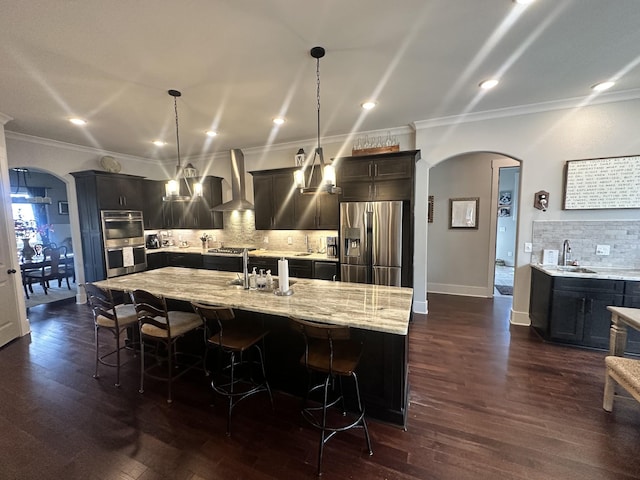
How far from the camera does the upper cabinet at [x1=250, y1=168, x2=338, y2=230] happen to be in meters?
4.58

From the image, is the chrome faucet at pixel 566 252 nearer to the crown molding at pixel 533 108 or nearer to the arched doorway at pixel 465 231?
the arched doorway at pixel 465 231

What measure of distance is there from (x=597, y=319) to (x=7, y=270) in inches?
287

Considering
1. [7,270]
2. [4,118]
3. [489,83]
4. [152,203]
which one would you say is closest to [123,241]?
[152,203]

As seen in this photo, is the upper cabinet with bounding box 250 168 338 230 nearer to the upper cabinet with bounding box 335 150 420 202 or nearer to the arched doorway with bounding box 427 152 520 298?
the upper cabinet with bounding box 335 150 420 202

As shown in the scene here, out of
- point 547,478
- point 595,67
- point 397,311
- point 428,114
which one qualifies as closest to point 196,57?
point 397,311

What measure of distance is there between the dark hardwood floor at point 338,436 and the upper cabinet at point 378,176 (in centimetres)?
221

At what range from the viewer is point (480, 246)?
5219 mm

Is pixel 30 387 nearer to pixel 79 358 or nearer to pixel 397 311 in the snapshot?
pixel 79 358

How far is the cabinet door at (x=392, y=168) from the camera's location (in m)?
3.79

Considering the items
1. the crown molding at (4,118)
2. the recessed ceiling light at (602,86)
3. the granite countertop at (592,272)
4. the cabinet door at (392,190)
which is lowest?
the granite countertop at (592,272)

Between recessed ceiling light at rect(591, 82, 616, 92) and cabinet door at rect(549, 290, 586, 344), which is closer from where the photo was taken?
recessed ceiling light at rect(591, 82, 616, 92)

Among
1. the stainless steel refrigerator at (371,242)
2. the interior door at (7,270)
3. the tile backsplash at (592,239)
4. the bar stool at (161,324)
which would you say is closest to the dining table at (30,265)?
the interior door at (7,270)

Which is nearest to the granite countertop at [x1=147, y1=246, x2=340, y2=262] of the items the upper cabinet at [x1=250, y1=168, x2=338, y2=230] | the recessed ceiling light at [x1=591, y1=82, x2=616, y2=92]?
the upper cabinet at [x1=250, y1=168, x2=338, y2=230]

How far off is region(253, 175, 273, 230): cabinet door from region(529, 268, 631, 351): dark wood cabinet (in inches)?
167
